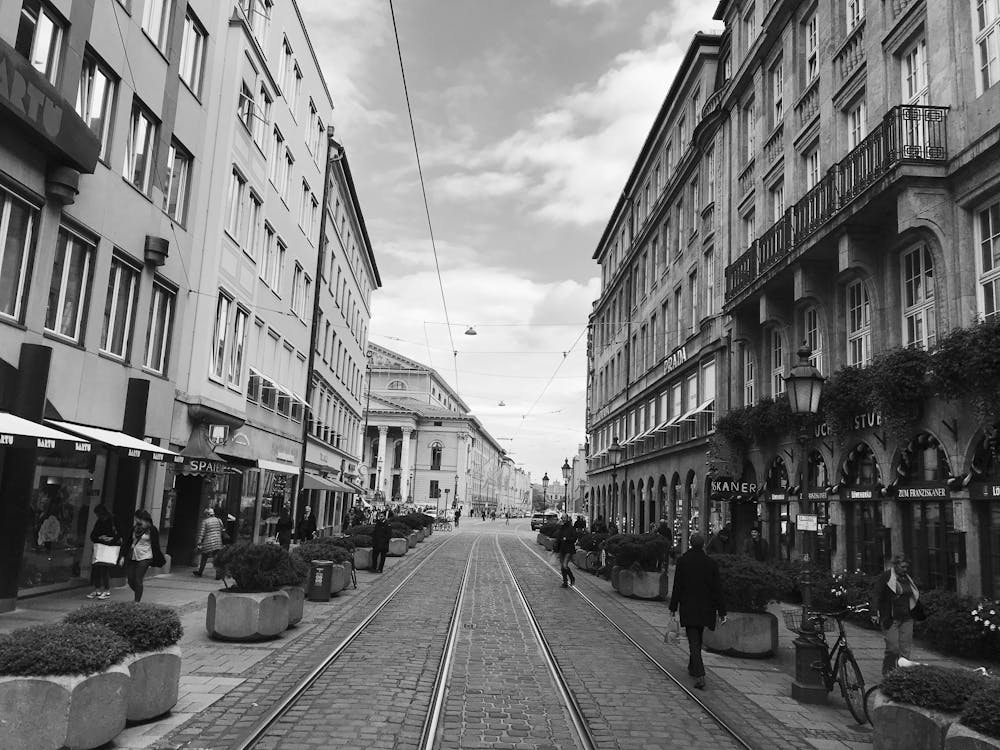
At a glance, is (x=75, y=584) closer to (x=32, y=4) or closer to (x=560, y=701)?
(x=32, y=4)

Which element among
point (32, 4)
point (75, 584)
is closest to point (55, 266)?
point (32, 4)

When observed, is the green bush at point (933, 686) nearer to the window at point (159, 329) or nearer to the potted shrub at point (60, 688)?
the potted shrub at point (60, 688)

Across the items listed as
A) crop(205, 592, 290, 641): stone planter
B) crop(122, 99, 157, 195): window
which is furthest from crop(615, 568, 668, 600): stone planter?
crop(122, 99, 157, 195): window

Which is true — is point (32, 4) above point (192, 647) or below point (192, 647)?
above

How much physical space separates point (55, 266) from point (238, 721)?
1034cm

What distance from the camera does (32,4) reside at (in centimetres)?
1328

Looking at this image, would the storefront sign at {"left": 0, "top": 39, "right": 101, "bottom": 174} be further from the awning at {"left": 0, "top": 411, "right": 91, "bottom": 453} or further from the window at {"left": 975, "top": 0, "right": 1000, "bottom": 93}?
the window at {"left": 975, "top": 0, "right": 1000, "bottom": 93}

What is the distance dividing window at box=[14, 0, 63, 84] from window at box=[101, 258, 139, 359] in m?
3.97

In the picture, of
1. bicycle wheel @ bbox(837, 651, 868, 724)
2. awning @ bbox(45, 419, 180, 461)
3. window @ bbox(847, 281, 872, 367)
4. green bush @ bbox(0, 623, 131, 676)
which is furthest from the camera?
window @ bbox(847, 281, 872, 367)

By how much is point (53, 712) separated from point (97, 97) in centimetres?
1340

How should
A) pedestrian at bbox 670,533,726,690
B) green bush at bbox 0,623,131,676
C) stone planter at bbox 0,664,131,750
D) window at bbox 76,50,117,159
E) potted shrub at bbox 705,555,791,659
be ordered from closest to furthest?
stone planter at bbox 0,664,131,750, green bush at bbox 0,623,131,676, pedestrian at bbox 670,533,726,690, potted shrub at bbox 705,555,791,659, window at bbox 76,50,117,159

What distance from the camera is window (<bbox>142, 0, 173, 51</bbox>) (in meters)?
17.6

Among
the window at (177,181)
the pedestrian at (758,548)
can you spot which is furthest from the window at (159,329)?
the pedestrian at (758,548)

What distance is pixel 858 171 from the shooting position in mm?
17078
